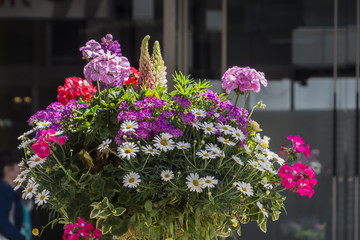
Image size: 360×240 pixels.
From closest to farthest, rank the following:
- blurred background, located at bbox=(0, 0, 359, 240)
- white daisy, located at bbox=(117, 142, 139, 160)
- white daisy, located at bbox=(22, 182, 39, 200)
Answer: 1. white daisy, located at bbox=(117, 142, 139, 160)
2. white daisy, located at bbox=(22, 182, 39, 200)
3. blurred background, located at bbox=(0, 0, 359, 240)

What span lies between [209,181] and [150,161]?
0.44ft

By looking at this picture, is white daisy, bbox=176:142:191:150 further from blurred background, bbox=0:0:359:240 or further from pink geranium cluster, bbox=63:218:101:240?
blurred background, bbox=0:0:359:240

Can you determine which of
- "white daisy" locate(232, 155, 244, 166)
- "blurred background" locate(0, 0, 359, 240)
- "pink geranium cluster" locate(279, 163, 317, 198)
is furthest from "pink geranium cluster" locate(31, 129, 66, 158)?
"blurred background" locate(0, 0, 359, 240)

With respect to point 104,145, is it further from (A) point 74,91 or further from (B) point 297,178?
(B) point 297,178

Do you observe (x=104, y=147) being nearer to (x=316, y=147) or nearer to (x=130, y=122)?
(x=130, y=122)

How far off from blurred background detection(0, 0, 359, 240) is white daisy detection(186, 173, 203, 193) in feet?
7.35

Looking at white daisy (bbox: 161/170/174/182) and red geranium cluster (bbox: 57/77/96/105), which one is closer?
white daisy (bbox: 161/170/174/182)

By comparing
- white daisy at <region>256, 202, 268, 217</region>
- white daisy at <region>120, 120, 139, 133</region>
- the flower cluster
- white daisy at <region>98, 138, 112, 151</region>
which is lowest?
white daisy at <region>256, 202, 268, 217</region>

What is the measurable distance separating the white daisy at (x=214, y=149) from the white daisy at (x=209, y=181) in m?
0.05

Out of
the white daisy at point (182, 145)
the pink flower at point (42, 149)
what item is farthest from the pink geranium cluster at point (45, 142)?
the white daisy at point (182, 145)

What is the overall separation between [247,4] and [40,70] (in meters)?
1.52

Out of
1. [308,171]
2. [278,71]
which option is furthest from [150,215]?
[278,71]

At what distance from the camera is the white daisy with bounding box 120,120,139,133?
967 millimetres

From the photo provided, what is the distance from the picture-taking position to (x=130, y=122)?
98 centimetres
